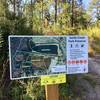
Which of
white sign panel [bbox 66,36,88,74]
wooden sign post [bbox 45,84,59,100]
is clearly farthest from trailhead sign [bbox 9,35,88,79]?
wooden sign post [bbox 45,84,59,100]

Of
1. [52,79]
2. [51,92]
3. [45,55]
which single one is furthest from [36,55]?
[51,92]

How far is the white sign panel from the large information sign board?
0.07 meters

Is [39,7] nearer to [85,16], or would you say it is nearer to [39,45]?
[85,16]

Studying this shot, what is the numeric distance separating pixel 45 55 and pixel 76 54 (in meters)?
0.45

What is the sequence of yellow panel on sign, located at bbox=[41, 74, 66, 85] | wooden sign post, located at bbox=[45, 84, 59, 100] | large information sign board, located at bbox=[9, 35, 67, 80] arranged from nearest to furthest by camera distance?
large information sign board, located at bbox=[9, 35, 67, 80], yellow panel on sign, located at bbox=[41, 74, 66, 85], wooden sign post, located at bbox=[45, 84, 59, 100]

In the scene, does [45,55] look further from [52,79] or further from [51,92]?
[51,92]

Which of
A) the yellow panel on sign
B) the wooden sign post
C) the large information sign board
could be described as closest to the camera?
the large information sign board

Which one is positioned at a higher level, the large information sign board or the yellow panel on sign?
the large information sign board

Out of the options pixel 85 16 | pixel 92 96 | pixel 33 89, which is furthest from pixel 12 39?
pixel 85 16

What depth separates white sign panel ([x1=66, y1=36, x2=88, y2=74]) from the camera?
404 centimetres

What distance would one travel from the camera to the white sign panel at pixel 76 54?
13.3 ft

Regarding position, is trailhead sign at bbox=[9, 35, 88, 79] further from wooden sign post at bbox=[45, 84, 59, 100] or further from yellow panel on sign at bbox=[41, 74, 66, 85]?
wooden sign post at bbox=[45, 84, 59, 100]

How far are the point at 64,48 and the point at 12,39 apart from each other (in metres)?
0.70

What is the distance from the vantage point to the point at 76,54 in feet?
13.4
